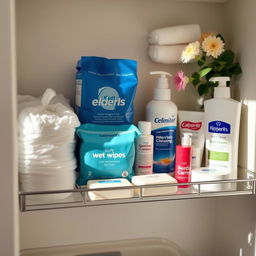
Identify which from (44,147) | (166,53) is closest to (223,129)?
(166,53)

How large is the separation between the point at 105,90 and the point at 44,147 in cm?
20

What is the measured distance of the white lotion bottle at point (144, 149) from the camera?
808 millimetres

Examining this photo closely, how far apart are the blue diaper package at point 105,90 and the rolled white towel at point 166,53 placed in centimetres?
8

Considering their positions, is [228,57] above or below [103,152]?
above

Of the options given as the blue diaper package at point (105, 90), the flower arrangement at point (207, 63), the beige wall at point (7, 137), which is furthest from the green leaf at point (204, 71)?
the beige wall at point (7, 137)

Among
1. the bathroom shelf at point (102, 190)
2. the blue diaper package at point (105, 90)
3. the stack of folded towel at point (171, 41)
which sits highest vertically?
the stack of folded towel at point (171, 41)

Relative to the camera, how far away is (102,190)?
0.70 meters

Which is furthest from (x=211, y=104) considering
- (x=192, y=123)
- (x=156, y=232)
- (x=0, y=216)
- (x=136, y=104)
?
(x=0, y=216)

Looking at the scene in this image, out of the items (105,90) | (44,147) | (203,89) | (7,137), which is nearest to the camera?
(7,137)

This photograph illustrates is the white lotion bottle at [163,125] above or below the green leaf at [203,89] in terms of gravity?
below

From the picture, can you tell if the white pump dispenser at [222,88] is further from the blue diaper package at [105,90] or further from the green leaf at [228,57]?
the blue diaper package at [105,90]

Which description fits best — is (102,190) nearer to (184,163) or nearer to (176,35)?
(184,163)

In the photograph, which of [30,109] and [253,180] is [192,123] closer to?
[253,180]

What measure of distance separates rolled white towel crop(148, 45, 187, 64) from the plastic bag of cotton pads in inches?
11.1
